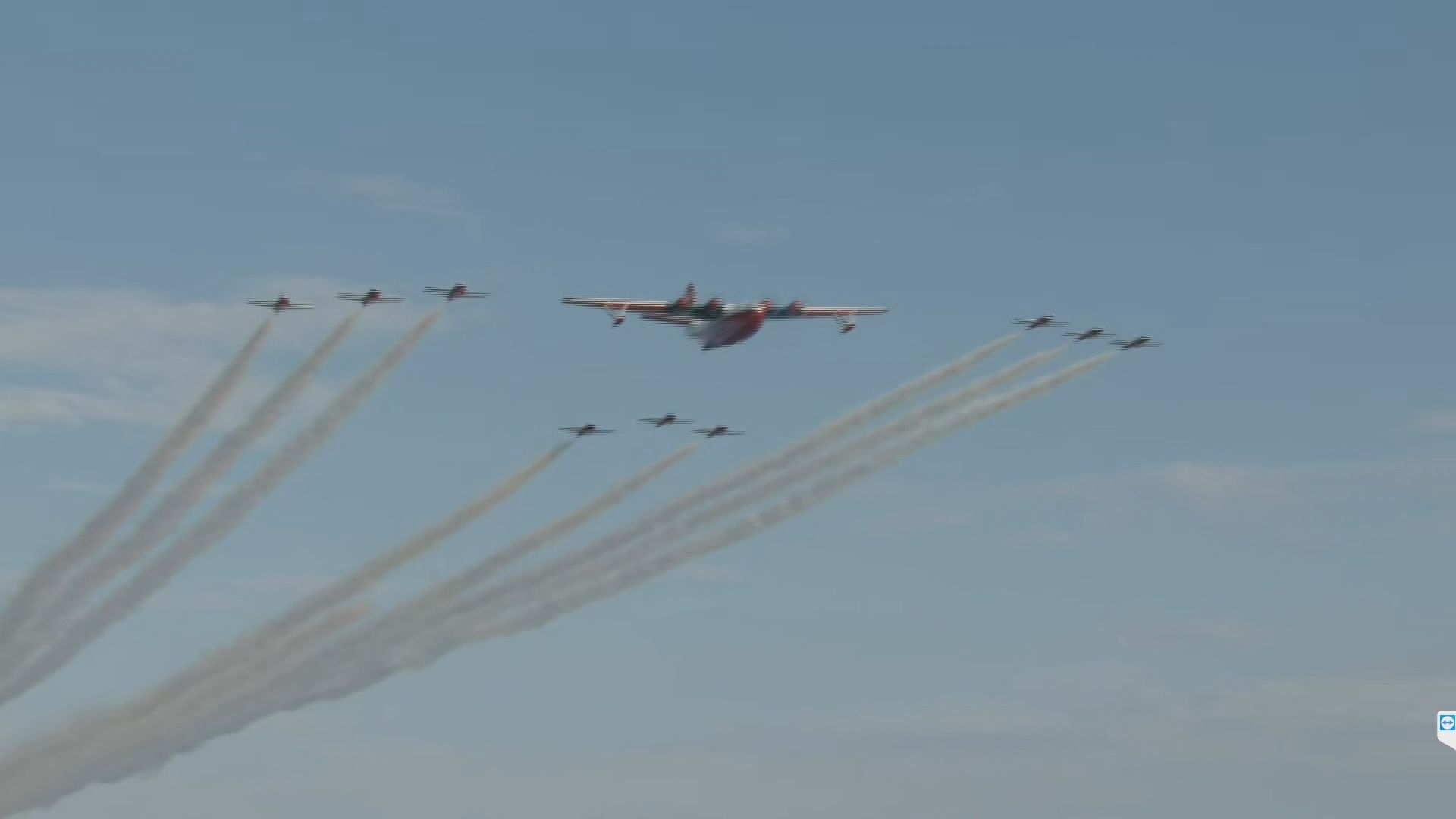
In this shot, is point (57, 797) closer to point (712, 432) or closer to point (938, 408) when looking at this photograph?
point (712, 432)

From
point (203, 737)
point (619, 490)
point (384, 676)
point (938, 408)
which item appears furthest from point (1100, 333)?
point (203, 737)

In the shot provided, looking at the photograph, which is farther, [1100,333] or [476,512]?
[1100,333]

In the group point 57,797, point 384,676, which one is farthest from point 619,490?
point 57,797

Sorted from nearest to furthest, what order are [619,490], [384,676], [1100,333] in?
1. [384,676]
2. [619,490]
3. [1100,333]

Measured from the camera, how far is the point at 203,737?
139125 mm

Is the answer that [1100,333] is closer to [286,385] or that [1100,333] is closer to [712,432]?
[712,432]

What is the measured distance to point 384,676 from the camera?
138875 millimetres

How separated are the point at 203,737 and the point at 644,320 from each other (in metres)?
39.7

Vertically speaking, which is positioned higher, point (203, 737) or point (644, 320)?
point (644, 320)

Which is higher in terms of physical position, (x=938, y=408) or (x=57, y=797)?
(x=938, y=408)

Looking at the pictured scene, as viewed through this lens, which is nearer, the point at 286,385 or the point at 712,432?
the point at 286,385

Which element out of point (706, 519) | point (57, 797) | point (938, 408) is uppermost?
point (938, 408)

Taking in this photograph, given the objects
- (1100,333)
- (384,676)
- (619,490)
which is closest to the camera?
(384,676)

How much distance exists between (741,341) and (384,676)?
33.3 meters
